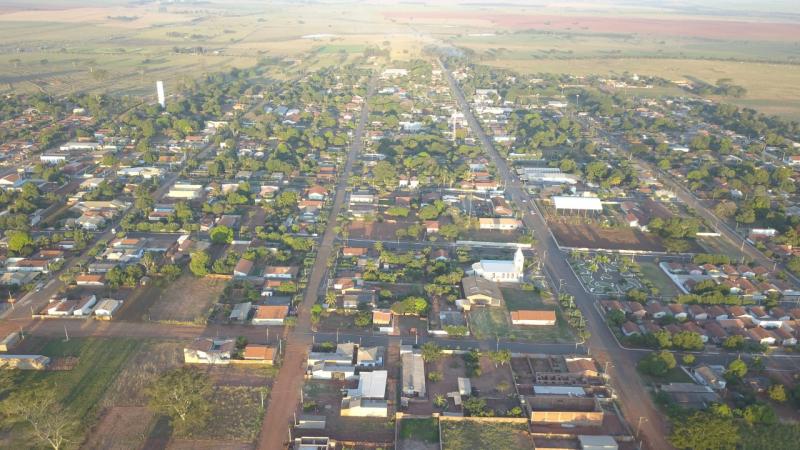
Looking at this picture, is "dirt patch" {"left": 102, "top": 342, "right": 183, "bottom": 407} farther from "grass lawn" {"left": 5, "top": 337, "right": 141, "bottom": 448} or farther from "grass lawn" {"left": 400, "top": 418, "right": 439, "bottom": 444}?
"grass lawn" {"left": 400, "top": 418, "right": 439, "bottom": 444}

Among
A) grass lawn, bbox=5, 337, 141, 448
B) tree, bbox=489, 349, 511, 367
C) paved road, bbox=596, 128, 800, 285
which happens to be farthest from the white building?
grass lawn, bbox=5, 337, 141, 448

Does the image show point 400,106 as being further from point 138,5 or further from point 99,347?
point 138,5

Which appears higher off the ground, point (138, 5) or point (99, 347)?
point (138, 5)

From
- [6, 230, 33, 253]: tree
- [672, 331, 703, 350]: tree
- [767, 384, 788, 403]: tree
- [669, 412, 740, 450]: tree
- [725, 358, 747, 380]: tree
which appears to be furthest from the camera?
[6, 230, 33, 253]: tree

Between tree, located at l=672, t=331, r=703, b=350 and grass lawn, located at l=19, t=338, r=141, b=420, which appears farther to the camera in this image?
tree, located at l=672, t=331, r=703, b=350

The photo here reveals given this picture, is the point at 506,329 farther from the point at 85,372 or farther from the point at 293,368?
the point at 85,372

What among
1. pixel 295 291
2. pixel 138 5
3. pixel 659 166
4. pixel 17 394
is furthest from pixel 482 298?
pixel 138 5
